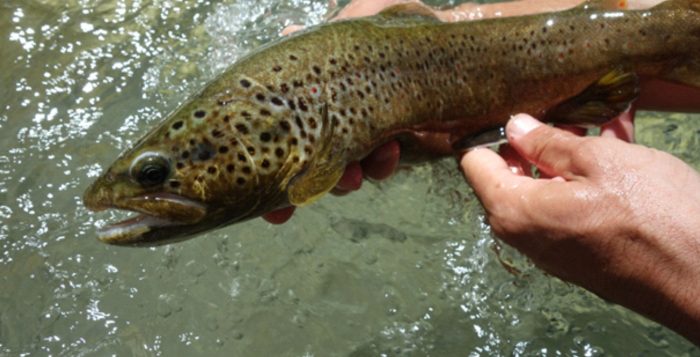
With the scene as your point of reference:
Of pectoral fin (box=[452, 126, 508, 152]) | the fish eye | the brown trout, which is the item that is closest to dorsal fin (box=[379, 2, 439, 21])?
the brown trout

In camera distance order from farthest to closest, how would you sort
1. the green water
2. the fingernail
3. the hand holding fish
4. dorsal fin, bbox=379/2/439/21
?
the green water < dorsal fin, bbox=379/2/439/21 < the hand holding fish < the fingernail

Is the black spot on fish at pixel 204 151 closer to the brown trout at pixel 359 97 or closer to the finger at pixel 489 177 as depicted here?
the brown trout at pixel 359 97

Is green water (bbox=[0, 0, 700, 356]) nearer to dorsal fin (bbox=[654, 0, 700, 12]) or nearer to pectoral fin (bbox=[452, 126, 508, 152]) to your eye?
pectoral fin (bbox=[452, 126, 508, 152])

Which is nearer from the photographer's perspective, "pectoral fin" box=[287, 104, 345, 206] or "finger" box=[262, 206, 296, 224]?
"pectoral fin" box=[287, 104, 345, 206]

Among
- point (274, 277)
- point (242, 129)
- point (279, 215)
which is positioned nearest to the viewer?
point (242, 129)

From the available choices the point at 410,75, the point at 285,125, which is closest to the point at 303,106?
the point at 285,125

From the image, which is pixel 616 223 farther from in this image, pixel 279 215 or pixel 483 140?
pixel 279 215

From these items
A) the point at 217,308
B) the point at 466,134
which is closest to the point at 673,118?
the point at 466,134

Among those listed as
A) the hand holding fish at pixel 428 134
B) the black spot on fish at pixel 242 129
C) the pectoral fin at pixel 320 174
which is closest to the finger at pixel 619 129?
the hand holding fish at pixel 428 134
